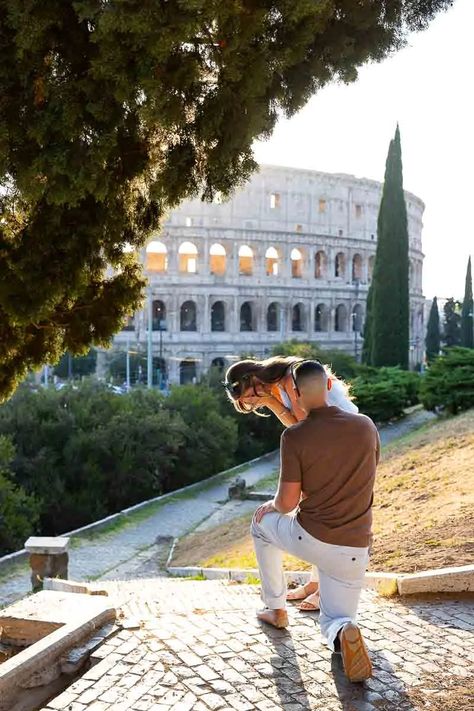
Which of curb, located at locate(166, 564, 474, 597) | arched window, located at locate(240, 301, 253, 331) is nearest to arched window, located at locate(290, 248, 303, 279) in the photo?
arched window, located at locate(240, 301, 253, 331)

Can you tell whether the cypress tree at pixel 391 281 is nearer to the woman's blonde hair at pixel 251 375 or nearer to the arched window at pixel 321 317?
the arched window at pixel 321 317

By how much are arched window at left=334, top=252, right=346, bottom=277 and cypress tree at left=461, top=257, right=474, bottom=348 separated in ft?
24.5

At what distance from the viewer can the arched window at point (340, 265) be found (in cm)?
4812

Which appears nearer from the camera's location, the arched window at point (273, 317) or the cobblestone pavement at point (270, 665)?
the cobblestone pavement at point (270, 665)

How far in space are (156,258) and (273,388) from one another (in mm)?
43623

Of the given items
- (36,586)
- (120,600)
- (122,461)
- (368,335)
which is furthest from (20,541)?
(368,335)

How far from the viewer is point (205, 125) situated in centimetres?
389

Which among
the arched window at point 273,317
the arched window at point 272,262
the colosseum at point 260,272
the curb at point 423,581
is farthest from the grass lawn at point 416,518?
the arched window at point 272,262

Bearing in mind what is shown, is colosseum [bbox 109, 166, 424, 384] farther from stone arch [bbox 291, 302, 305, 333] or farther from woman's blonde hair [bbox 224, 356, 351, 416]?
woman's blonde hair [bbox 224, 356, 351, 416]

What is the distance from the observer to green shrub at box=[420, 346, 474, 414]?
57.8 feet

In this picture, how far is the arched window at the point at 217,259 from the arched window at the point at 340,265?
23.2 feet

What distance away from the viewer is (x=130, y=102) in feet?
12.0

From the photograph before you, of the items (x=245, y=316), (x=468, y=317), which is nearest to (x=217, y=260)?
(x=245, y=316)

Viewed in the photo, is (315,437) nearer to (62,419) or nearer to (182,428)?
(62,419)
